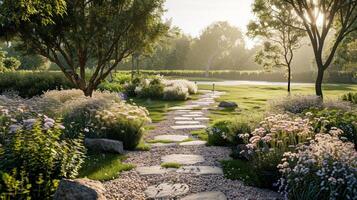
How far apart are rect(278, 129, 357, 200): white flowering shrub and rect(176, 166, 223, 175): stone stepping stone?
2.17 meters

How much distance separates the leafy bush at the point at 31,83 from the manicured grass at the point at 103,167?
14.2 metres

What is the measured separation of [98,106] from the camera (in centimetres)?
1043

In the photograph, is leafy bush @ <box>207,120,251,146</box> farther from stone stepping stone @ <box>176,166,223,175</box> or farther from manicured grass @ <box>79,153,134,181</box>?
manicured grass @ <box>79,153,134,181</box>

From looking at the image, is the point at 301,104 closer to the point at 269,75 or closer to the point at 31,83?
the point at 31,83

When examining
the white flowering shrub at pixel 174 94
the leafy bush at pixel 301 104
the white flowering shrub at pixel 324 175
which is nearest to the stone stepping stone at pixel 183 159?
the white flowering shrub at pixel 324 175

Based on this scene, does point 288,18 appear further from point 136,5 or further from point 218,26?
point 218,26

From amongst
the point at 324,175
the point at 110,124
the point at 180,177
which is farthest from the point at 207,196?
the point at 110,124

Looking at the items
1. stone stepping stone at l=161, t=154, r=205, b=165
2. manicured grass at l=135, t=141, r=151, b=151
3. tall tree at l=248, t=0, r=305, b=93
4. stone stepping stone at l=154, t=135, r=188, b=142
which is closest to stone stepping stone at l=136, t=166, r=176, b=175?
stone stepping stone at l=161, t=154, r=205, b=165

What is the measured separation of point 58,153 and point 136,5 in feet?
30.4

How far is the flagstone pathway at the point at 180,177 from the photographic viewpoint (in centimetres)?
578

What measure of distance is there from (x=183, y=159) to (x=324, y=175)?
12.4 ft

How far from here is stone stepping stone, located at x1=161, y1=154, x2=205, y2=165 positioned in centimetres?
784

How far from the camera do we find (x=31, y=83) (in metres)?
21.5

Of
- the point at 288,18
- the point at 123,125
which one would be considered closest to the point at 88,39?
the point at 123,125
